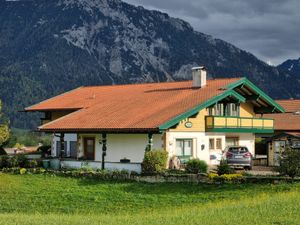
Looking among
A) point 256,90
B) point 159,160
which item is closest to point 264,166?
point 256,90

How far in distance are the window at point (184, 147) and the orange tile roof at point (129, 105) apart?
239 cm

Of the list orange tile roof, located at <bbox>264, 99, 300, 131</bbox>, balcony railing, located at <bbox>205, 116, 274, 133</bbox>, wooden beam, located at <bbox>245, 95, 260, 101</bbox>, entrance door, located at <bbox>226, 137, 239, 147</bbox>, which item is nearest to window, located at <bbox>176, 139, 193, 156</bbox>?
balcony railing, located at <bbox>205, 116, 274, 133</bbox>

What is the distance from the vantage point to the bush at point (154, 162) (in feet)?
105

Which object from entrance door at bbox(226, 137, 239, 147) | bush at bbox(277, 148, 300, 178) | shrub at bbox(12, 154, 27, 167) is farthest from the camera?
entrance door at bbox(226, 137, 239, 147)

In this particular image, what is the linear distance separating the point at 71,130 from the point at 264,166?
48.6 ft

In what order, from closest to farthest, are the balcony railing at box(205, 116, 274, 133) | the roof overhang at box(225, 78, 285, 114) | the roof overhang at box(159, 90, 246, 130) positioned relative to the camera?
the roof overhang at box(159, 90, 246, 130) → the balcony railing at box(205, 116, 274, 133) → the roof overhang at box(225, 78, 285, 114)


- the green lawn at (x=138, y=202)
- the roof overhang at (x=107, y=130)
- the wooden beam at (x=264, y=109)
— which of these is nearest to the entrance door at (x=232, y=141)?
the wooden beam at (x=264, y=109)

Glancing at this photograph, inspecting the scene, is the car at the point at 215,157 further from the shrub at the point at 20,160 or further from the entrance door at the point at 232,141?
the shrub at the point at 20,160

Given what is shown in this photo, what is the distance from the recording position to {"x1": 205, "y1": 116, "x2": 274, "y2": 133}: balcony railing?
38812 millimetres

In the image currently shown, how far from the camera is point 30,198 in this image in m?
28.4

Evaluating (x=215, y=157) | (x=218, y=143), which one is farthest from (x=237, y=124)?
(x=215, y=157)

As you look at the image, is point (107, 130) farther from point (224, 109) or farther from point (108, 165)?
point (224, 109)

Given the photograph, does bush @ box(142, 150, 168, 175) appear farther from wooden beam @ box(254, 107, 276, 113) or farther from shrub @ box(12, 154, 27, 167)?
wooden beam @ box(254, 107, 276, 113)

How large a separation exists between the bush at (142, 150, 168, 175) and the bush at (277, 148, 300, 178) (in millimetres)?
7377
